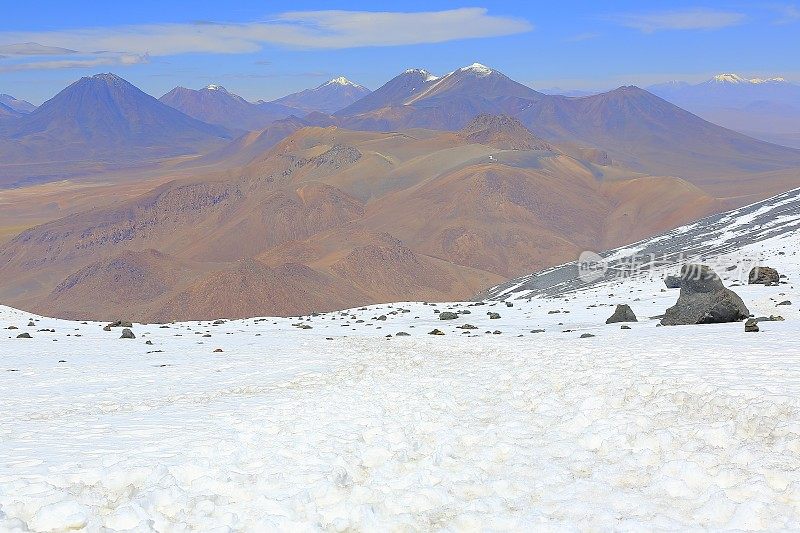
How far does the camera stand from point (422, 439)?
34.9 ft

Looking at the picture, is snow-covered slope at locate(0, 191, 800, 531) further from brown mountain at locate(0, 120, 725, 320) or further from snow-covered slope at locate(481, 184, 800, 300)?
brown mountain at locate(0, 120, 725, 320)

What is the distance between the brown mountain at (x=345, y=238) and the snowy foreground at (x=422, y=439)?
63.4 m

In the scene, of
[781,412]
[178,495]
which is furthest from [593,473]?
[178,495]

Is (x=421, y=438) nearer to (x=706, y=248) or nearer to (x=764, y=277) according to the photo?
(x=764, y=277)

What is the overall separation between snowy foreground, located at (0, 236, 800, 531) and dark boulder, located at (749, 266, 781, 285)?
14.0 metres

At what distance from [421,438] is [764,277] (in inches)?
1104

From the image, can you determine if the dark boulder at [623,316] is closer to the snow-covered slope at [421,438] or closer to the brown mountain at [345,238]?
the snow-covered slope at [421,438]

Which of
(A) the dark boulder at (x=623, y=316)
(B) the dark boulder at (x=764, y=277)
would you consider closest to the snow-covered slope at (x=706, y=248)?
(B) the dark boulder at (x=764, y=277)

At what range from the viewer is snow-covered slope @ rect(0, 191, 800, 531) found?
24.5 ft

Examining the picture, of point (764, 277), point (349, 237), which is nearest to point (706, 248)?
point (764, 277)

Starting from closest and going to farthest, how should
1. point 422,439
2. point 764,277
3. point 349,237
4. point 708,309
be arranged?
point 422,439
point 708,309
point 764,277
point 349,237

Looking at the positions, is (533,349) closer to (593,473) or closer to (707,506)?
(593,473)

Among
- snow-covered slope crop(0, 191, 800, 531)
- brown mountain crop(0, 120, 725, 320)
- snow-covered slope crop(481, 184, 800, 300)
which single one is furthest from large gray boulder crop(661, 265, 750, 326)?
brown mountain crop(0, 120, 725, 320)

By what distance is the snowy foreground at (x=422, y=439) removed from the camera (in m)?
7.45
